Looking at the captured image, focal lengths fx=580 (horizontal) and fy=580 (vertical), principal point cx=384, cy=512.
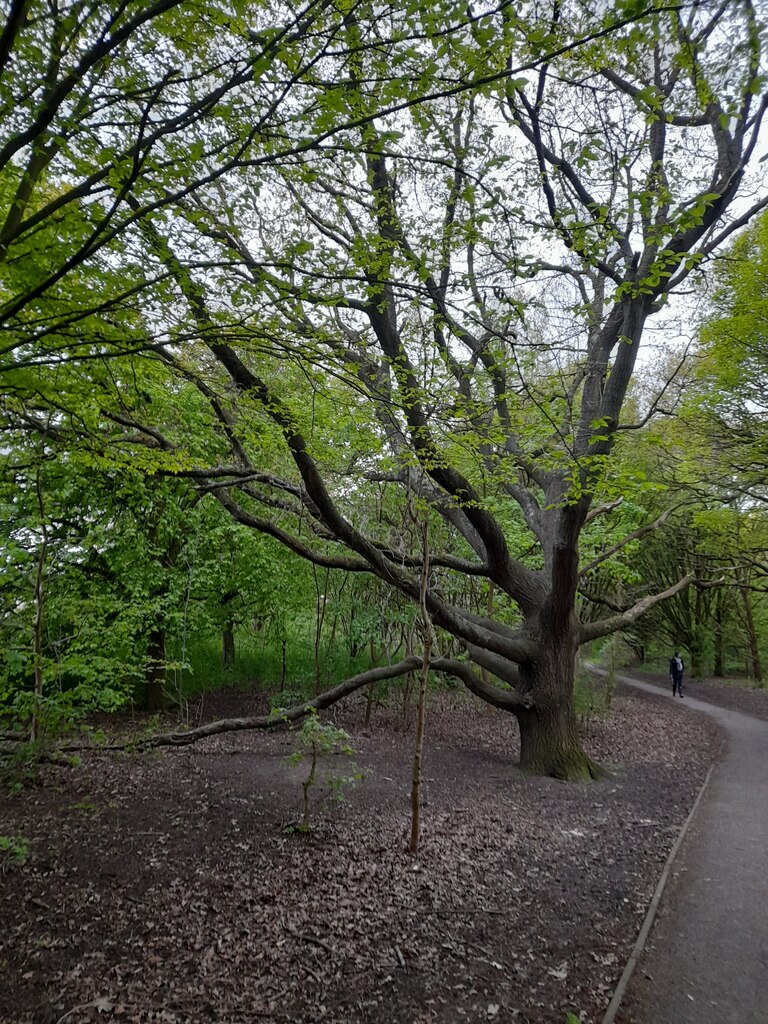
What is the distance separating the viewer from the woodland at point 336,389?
127 inches

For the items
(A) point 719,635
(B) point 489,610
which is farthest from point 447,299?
(A) point 719,635

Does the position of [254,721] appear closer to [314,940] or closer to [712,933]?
[314,940]

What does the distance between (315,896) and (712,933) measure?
3166 mm

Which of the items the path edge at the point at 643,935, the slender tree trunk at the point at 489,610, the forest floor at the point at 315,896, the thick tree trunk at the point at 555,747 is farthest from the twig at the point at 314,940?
the slender tree trunk at the point at 489,610

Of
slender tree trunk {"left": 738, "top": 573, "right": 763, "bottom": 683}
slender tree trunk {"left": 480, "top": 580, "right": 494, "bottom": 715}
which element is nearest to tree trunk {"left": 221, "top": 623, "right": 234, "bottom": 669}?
slender tree trunk {"left": 480, "top": 580, "right": 494, "bottom": 715}

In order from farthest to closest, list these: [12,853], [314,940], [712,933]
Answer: [12,853]
[712,933]
[314,940]

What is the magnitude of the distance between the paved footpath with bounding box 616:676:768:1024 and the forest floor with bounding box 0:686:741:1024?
219 mm

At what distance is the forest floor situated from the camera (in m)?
3.52

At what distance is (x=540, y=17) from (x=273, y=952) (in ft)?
21.8

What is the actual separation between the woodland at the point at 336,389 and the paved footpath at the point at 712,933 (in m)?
0.40

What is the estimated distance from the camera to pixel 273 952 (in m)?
4.04

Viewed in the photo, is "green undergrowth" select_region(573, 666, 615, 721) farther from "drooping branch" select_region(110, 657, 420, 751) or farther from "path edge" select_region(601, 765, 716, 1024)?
"path edge" select_region(601, 765, 716, 1024)

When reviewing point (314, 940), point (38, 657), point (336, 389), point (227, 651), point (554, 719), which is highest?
point (336, 389)

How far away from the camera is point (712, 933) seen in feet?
14.8
